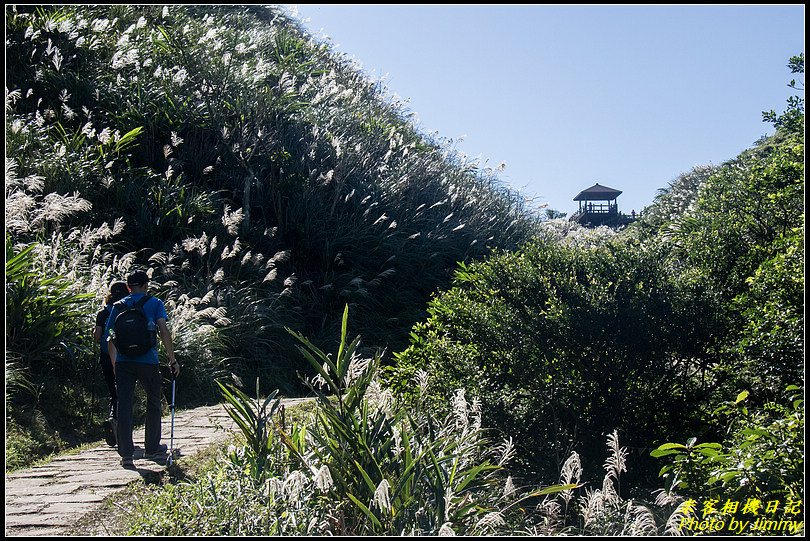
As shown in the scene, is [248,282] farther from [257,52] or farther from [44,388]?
[257,52]

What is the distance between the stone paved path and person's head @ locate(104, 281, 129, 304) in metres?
1.30

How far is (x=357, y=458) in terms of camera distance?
13.9ft

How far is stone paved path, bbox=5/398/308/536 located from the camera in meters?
4.35

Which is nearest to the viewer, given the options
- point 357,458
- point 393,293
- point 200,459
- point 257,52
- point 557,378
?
point 357,458

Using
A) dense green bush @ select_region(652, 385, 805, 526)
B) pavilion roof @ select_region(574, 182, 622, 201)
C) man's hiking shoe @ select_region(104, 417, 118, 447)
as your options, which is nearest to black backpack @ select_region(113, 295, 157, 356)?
man's hiking shoe @ select_region(104, 417, 118, 447)

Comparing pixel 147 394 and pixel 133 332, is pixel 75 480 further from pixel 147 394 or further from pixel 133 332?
pixel 133 332

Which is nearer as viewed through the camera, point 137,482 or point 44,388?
point 137,482

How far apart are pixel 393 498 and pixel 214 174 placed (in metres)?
9.98

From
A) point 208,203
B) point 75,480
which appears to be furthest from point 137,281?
point 208,203

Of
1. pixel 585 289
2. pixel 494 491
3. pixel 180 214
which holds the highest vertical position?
pixel 180 214

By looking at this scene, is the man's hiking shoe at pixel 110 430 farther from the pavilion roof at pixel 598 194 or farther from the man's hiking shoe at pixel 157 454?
the pavilion roof at pixel 598 194

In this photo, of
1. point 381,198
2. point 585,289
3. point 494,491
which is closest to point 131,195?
point 381,198

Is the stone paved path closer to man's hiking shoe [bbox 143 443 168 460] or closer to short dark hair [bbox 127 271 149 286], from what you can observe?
man's hiking shoe [bbox 143 443 168 460]

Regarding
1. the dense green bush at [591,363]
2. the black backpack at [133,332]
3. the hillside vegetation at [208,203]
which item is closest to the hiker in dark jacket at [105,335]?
the black backpack at [133,332]
